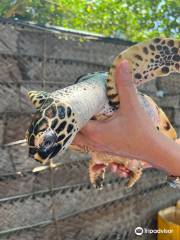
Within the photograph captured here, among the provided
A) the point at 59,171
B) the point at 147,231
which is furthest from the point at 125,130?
the point at 147,231

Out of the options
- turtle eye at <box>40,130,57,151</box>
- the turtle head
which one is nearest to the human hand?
the turtle head

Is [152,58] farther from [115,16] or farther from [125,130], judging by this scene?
[115,16]

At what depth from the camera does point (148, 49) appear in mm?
1939

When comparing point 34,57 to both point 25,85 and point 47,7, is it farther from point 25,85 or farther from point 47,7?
point 47,7

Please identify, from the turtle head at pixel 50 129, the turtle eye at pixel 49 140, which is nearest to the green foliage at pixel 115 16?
the turtle head at pixel 50 129

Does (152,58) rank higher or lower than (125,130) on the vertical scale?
higher

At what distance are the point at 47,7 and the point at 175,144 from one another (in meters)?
4.03

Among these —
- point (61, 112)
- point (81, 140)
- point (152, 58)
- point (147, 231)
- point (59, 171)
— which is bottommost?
point (147, 231)

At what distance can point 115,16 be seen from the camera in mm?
5828

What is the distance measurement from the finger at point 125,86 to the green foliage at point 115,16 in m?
3.79

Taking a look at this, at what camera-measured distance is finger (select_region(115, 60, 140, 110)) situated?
158 centimetres

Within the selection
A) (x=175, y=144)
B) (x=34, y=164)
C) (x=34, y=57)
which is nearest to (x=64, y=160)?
(x=34, y=164)

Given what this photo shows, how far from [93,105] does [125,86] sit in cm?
16

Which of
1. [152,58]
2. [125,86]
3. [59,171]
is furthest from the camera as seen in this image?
[59,171]
